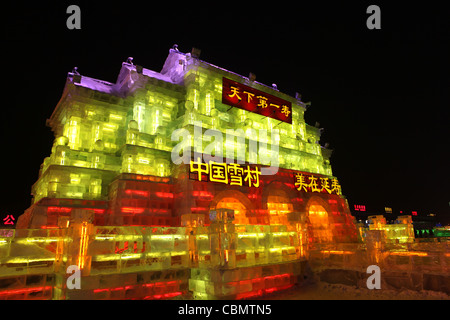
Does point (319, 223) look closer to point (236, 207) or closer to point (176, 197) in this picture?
point (236, 207)

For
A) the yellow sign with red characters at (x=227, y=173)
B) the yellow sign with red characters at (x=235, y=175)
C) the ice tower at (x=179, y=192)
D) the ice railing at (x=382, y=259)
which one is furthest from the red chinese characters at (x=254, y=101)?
the ice railing at (x=382, y=259)

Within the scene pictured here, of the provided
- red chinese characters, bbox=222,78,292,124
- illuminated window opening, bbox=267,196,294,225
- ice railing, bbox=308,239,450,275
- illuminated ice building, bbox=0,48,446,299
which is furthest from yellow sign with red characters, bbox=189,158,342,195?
ice railing, bbox=308,239,450,275

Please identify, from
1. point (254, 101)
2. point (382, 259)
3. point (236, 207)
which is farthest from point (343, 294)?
point (254, 101)

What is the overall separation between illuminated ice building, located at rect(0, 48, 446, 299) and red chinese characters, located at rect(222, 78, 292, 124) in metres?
0.13

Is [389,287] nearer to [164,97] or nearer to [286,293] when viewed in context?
[286,293]

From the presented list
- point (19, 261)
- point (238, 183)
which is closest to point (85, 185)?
point (238, 183)

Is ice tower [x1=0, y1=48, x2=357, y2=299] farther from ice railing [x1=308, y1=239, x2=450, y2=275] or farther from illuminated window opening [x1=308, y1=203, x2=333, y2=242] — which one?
ice railing [x1=308, y1=239, x2=450, y2=275]

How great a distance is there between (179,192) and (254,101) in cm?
1391

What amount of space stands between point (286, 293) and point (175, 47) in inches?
1036

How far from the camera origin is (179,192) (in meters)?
21.0

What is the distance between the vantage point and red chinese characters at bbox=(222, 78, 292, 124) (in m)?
28.2

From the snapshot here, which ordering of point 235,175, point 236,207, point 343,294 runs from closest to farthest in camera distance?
point 343,294
point 235,175
point 236,207

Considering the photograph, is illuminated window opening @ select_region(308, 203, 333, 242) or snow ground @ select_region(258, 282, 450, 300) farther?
illuminated window opening @ select_region(308, 203, 333, 242)

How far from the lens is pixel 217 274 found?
1041 centimetres
